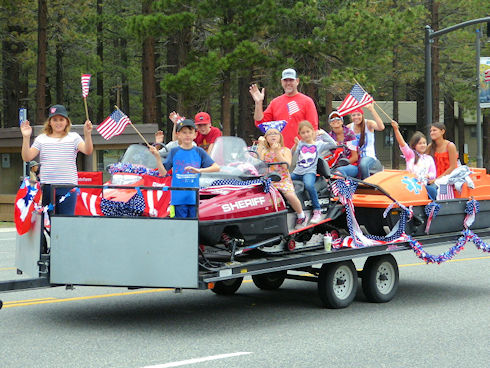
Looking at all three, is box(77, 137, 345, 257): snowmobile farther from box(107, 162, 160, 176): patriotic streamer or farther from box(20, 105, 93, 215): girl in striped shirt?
box(20, 105, 93, 215): girl in striped shirt

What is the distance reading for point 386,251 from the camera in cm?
973

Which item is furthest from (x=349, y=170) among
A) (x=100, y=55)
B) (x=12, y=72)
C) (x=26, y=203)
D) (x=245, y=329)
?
(x=100, y=55)

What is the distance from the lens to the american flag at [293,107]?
10719mm

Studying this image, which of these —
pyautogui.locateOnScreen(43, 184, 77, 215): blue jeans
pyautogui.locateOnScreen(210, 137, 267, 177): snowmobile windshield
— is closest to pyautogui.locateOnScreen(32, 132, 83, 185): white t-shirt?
pyautogui.locateOnScreen(43, 184, 77, 215): blue jeans

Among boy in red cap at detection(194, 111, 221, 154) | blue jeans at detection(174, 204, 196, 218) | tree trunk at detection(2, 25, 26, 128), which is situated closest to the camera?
blue jeans at detection(174, 204, 196, 218)

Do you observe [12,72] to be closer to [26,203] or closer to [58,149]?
[58,149]

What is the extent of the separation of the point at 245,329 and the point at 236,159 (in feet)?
6.23

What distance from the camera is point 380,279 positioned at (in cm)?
1011

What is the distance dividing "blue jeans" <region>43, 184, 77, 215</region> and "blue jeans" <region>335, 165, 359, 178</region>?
378 centimetres

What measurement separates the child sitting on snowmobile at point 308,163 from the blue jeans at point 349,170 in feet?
3.19

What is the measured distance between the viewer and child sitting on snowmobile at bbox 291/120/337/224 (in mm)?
9320

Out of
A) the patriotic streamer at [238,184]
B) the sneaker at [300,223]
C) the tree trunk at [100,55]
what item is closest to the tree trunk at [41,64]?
the tree trunk at [100,55]

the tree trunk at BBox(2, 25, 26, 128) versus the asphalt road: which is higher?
the tree trunk at BBox(2, 25, 26, 128)

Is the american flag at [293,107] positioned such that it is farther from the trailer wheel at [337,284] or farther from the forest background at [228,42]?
the forest background at [228,42]
